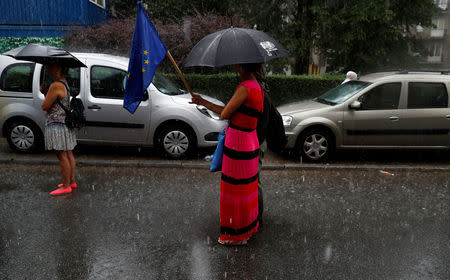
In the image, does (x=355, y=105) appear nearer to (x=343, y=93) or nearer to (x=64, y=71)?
(x=343, y=93)

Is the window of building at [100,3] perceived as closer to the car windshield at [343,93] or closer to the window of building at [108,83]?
the window of building at [108,83]

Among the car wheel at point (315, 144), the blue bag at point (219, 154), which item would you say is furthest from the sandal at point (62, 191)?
the car wheel at point (315, 144)

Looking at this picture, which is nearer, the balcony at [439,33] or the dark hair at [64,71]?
the dark hair at [64,71]

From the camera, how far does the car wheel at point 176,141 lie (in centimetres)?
780

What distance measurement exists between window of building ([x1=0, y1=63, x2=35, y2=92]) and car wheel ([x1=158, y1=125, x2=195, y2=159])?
2667 millimetres

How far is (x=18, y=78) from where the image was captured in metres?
7.91

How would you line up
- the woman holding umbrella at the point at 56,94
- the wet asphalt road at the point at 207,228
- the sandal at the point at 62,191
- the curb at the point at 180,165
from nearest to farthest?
the wet asphalt road at the point at 207,228
the woman holding umbrella at the point at 56,94
the sandal at the point at 62,191
the curb at the point at 180,165

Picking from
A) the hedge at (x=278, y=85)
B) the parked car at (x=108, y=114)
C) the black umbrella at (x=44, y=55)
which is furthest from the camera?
the hedge at (x=278, y=85)

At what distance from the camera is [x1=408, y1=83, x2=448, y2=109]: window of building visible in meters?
7.88

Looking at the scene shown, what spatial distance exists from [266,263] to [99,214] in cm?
233

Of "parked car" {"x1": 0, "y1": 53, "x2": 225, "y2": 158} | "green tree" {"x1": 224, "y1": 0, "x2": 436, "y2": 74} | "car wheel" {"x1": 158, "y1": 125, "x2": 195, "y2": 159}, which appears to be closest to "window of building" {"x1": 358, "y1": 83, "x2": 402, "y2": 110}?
"parked car" {"x1": 0, "y1": 53, "x2": 225, "y2": 158}

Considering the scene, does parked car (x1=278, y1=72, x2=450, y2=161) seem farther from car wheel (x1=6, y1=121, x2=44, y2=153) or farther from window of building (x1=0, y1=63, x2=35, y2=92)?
window of building (x1=0, y1=63, x2=35, y2=92)

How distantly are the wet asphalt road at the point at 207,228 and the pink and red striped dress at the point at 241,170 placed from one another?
25 cm

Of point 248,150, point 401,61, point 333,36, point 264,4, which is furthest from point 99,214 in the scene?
point 401,61
